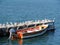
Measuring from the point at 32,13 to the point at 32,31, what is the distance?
26.8 meters

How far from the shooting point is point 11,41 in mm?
71688

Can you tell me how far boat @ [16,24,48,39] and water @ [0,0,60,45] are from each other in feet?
3.05

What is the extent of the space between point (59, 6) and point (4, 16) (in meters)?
27.5

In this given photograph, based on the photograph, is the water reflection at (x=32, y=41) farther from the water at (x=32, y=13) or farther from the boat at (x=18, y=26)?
the boat at (x=18, y=26)

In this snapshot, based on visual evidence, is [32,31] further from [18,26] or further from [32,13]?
[32,13]

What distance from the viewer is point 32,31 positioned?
244 feet

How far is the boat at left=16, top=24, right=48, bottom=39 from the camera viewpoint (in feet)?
239

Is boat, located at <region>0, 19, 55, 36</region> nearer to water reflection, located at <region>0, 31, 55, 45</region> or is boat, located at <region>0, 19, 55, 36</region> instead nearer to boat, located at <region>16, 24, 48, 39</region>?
boat, located at <region>16, 24, 48, 39</region>

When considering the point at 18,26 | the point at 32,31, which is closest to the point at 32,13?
the point at 18,26

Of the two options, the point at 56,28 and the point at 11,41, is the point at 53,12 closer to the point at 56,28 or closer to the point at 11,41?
the point at 56,28

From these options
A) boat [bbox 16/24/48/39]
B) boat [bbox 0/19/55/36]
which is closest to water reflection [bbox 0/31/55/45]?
boat [bbox 16/24/48/39]

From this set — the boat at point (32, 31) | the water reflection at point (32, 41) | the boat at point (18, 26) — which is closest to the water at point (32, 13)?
the water reflection at point (32, 41)

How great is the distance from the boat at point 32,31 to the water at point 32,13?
3.05ft

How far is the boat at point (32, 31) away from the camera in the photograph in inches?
2869
